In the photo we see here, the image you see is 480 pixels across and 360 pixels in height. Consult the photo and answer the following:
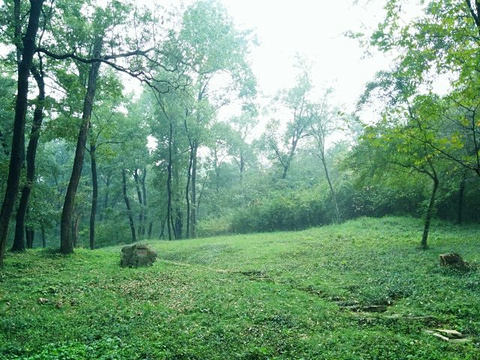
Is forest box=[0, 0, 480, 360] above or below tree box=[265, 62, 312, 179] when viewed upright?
below

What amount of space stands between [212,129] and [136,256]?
24.3m

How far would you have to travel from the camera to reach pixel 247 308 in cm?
803

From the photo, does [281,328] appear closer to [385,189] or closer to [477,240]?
[477,240]

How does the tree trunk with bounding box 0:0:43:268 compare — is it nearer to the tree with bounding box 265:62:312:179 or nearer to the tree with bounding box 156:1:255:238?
the tree with bounding box 156:1:255:238

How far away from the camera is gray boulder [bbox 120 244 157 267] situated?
14.0 m

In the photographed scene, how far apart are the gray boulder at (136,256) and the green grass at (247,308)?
0.46 m

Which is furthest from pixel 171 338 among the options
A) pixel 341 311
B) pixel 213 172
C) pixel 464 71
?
pixel 213 172

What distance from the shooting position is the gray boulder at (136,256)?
14.0m

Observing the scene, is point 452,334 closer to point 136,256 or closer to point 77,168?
point 136,256

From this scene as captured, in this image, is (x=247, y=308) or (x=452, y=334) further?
(x=247, y=308)

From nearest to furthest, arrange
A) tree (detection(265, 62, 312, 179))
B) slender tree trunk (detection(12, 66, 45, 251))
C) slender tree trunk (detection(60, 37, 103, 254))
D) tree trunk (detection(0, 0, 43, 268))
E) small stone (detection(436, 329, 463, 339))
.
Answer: small stone (detection(436, 329, 463, 339)) → tree trunk (detection(0, 0, 43, 268)) → slender tree trunk (detection(12, 66, 45, 251)) → slender tree trunk (detection(60, 37, 103, 254)) → tree (detection(265, 62, 312, 179))

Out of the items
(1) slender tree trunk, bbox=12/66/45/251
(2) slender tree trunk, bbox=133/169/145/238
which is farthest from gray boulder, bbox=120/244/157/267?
(2) slender tree trunk, bbox=133/169/145/238

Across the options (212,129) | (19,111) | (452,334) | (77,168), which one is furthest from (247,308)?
(212,129)

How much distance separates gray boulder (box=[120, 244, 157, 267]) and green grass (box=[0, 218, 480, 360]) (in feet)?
1.52
